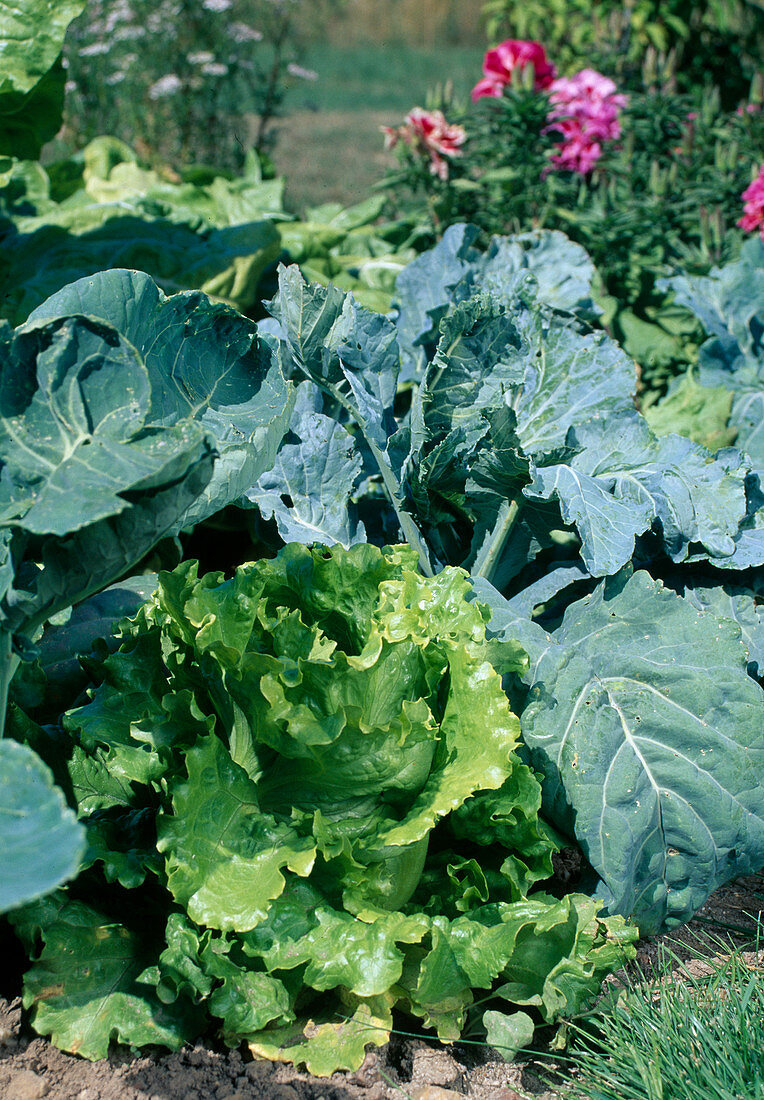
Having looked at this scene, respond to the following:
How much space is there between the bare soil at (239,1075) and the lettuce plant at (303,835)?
5 centimetres

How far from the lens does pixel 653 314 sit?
3.73 m

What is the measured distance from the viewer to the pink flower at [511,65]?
3.88 meters

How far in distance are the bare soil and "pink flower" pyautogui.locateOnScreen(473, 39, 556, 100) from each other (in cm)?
366

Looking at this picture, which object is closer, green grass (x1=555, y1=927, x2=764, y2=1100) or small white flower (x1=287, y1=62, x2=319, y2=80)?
green grass (x1=555, y1=927, x2=764, y2=1100)

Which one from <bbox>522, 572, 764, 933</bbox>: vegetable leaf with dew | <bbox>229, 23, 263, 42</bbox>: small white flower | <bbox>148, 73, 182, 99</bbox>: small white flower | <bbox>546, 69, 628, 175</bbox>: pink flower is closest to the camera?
<bbox>522, 572, 764, 933</bbox>: vegetable leaf with dew

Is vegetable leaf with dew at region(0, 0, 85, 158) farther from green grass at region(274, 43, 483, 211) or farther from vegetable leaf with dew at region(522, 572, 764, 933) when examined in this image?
green grass at region(274, 43, 483, 211)

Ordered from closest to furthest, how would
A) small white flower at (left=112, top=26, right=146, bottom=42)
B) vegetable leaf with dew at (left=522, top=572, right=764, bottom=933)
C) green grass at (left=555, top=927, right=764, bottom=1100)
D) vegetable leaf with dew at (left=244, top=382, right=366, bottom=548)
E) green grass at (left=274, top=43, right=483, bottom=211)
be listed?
green grass at (left=555, top=927, right=764, bottom=1100), vegetable leaf with dew at (left=522, top=572, right=764, bottom=933), vegetable leaf with dew at (left=244, top=382, right=366, bottom=548), small white flower at (left=112, top=26, right=146, bottom=42), green grass at (left=274, top=43, right=483, bottom=211)

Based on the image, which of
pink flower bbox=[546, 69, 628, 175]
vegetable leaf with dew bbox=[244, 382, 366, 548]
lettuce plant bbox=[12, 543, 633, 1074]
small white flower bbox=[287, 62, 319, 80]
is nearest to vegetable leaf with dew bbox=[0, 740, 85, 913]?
lettuce plant bbox=[12, 543, 633, 1074]

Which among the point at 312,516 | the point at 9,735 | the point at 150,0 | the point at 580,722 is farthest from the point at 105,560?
the point at 150,0

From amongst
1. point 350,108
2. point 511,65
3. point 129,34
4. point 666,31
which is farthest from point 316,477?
point 350,108

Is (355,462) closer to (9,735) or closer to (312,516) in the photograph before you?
(312,516)

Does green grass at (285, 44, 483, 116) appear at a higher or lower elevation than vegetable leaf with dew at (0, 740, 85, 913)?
lower

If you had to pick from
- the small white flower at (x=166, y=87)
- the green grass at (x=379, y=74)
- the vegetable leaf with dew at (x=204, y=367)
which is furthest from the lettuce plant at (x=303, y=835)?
the green grass at (x=379, y=74)

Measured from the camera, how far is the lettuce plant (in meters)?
1.49
